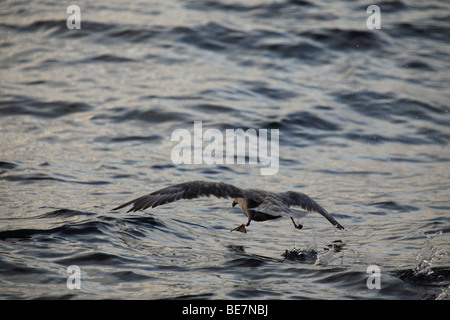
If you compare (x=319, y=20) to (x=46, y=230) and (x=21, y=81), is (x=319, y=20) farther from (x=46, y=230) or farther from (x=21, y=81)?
(x=46, y=230)

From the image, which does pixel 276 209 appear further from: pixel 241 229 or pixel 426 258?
pixel 426 258

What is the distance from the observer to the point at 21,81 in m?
13.7

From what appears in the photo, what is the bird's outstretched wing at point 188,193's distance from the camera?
729 centimetres

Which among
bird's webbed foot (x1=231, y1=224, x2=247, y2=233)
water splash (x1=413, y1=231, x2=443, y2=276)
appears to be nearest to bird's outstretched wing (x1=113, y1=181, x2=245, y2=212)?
bird's webbed foot (x1=231, y1=224, x2=247, y2=233)

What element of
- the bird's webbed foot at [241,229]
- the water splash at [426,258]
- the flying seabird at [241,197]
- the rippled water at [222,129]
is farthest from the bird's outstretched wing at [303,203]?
the water splash at [426,258]

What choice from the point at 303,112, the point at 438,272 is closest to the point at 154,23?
the point at 303,112

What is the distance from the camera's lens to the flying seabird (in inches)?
285

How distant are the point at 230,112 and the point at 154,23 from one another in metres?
5.08

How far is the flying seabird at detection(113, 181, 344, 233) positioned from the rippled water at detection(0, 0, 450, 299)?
407mm

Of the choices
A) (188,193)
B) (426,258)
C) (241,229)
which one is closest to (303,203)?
(241,229)

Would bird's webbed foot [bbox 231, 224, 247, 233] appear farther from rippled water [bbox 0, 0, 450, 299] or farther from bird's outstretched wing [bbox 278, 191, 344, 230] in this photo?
bird's outstretched wing [bbox 278, 191, 344, 230]

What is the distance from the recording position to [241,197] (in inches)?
297

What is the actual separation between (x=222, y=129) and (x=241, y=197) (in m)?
4.70

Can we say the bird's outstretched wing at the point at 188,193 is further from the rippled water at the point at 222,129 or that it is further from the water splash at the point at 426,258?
the water splash at the point at 426,258
